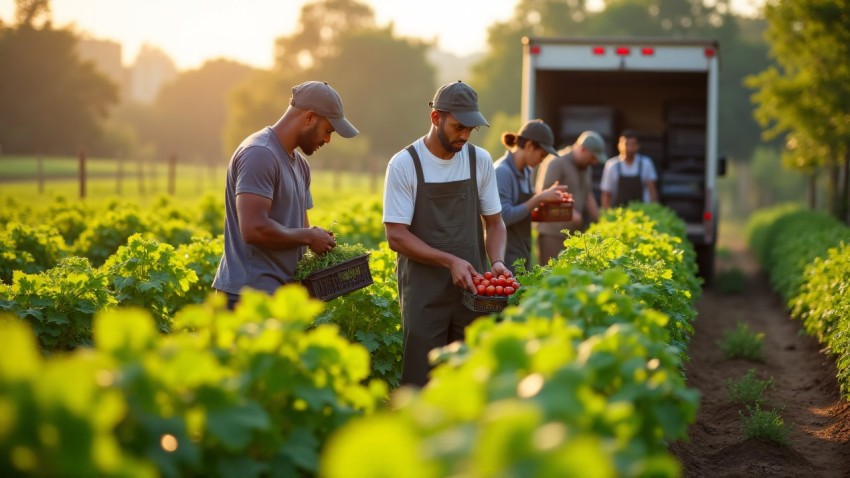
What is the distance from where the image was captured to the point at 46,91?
197 ft

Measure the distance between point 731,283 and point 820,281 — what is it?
26.7 feet

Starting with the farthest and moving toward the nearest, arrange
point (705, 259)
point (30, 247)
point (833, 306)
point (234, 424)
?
point (705, 259)
point (30, 247)
point (833, 306)
point (234, 424)

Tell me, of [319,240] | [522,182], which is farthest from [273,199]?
[522,182]

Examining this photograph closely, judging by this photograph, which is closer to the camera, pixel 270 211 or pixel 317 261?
pixel 270 211

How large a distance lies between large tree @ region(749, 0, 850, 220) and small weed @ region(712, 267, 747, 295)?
364cm

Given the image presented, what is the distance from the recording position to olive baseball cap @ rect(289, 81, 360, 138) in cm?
598

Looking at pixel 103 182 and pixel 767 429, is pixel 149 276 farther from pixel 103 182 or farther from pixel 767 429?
pixel 103 182

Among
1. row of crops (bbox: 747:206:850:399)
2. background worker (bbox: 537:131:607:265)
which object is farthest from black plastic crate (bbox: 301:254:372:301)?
background worker (bbox: 537:131:607:265)

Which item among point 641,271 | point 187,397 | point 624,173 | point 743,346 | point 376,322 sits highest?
point 624,173

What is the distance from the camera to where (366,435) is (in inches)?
91.1

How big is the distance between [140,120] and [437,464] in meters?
103

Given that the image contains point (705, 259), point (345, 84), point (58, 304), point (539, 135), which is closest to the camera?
point (58, 304)

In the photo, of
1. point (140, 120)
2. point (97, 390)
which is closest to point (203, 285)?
point (97, 390)

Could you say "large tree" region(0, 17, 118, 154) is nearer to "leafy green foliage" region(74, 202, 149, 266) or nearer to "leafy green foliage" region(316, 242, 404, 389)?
"leafy green foliage" region(74, 202, 149, 266)
